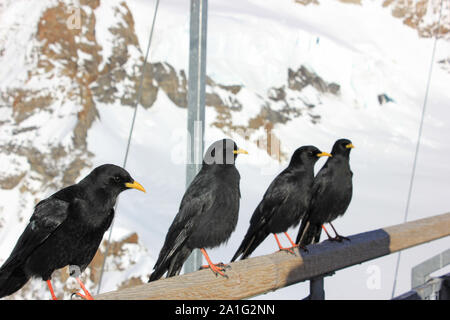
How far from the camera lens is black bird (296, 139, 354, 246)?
5.99 ft

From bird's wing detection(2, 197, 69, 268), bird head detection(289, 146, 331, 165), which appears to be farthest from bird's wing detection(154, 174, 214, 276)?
bird head detection(289, 146, 331, 165)

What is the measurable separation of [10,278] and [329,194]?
118 centimetres

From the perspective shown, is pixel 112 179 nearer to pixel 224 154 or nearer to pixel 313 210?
pixel 224 154

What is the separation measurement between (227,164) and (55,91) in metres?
10.4

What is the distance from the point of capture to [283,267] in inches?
49.2

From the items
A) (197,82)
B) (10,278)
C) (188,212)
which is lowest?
(10,278)

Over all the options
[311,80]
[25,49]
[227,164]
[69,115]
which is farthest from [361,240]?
[311,80]

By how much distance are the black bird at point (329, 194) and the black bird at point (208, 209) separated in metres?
0.43

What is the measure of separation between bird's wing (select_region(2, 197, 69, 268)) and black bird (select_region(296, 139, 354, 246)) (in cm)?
93

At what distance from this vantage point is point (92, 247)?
4.09 feet

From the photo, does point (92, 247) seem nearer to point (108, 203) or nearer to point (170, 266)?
point (108, 203)

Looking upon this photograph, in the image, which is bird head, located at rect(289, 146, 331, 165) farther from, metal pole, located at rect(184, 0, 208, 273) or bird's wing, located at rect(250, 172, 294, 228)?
metal pole, located at rect(184, 0, 208, 273)

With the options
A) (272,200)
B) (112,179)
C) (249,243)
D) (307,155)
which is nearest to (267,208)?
Result: (272,200)

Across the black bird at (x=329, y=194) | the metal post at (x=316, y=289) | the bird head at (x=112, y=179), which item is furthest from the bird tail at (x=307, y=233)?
the bird head at (x=112, y=179)
